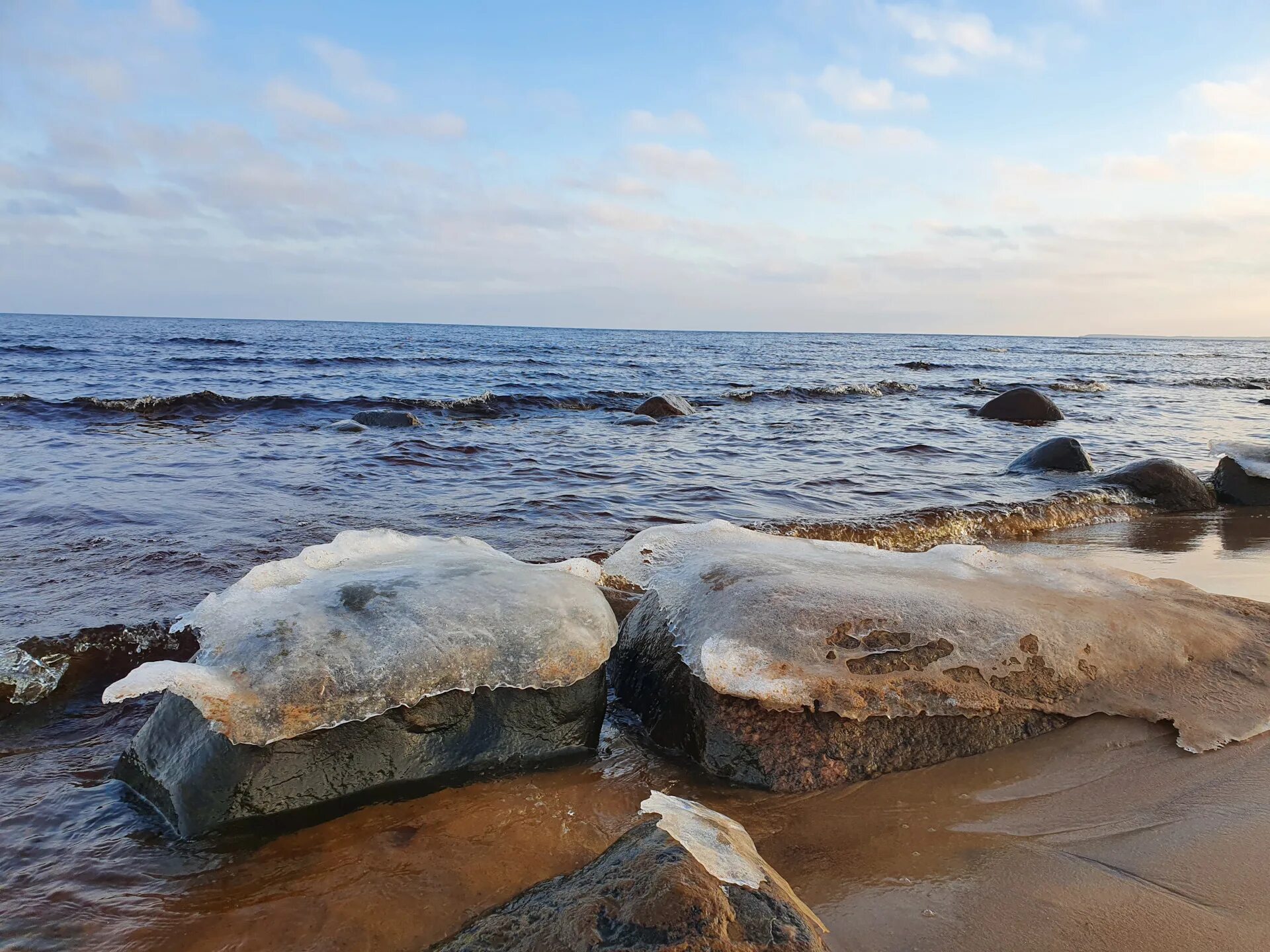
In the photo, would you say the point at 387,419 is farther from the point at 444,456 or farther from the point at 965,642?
the point at 965,642

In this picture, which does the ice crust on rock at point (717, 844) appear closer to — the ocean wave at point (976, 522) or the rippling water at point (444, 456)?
the rippling water at point (444, 456)

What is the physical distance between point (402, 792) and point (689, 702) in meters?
1.05

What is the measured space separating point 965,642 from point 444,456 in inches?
311

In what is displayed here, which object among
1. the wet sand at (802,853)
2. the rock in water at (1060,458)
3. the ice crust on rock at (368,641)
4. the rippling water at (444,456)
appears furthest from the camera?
the rock in water at (1060,458)

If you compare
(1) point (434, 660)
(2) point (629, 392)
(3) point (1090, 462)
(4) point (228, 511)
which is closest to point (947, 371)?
(2) point (629, 392)

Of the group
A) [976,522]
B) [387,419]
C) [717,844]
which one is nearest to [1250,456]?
[976,522]

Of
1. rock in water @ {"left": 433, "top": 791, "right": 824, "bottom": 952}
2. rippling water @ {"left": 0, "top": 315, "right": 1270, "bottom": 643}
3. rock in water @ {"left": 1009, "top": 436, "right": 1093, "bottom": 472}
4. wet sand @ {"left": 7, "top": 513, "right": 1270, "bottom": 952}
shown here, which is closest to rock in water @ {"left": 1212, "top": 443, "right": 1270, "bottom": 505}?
rock in water @ {"left": 1009, "top": 436, "right": 1093, "bottom": 472}

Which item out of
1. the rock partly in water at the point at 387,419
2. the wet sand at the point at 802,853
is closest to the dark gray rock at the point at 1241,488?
the wet sand at the point at 802,853

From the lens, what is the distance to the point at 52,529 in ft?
18.4

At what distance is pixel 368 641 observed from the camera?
2648 millimetres

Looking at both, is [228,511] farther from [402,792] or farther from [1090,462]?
[1090,462]

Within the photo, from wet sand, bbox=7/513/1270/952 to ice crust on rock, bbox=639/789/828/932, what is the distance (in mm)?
287

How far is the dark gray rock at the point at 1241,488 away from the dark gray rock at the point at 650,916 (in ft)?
27.6

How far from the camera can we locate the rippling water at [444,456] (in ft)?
17.9
